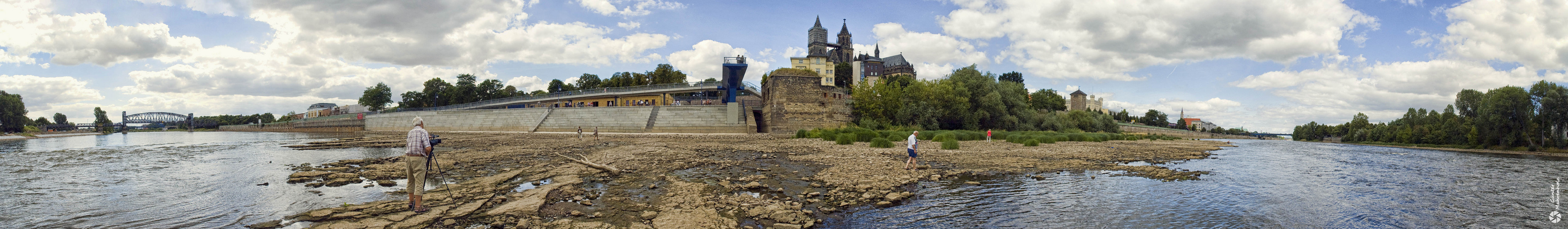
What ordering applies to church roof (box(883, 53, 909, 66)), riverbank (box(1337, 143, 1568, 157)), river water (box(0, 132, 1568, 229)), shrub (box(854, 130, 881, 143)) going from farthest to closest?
church roof (box(883, 53, 909, 66)), riverbank (box(1337, 143, 1568, 157)), shrub (box(854, 130, 881, 143)), river water (box(0, 132, 1568, 229))

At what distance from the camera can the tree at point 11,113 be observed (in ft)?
192

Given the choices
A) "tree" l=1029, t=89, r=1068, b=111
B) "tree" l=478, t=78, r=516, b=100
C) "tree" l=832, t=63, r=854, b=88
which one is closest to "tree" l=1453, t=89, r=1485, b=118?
"tree" l=1029, t=89, r=1068, b=111

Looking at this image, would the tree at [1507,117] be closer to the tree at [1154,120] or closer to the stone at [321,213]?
the stone at [321,213]

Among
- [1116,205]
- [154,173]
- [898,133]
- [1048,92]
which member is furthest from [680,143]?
[1048,92]

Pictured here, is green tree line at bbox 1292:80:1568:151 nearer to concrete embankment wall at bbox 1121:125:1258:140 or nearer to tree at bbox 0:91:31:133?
concrete embankment wall at bbox 1121:125:1258:140

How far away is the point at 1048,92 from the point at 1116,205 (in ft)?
333

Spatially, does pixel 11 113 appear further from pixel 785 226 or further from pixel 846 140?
pixel 785 226

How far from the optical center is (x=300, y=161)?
57.0 ft

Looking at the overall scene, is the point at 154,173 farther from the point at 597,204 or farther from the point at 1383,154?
the point at 1383,154

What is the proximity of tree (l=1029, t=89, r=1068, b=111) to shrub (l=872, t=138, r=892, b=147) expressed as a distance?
62290 millimetres

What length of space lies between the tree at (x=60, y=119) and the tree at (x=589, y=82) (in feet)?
266

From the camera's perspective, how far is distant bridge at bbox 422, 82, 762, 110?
65750mm

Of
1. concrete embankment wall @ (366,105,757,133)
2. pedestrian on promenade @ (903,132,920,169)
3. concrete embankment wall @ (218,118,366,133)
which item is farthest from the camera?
concrete embankment wall @ (218,118,366,133)

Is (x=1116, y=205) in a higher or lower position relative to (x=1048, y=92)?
lower
